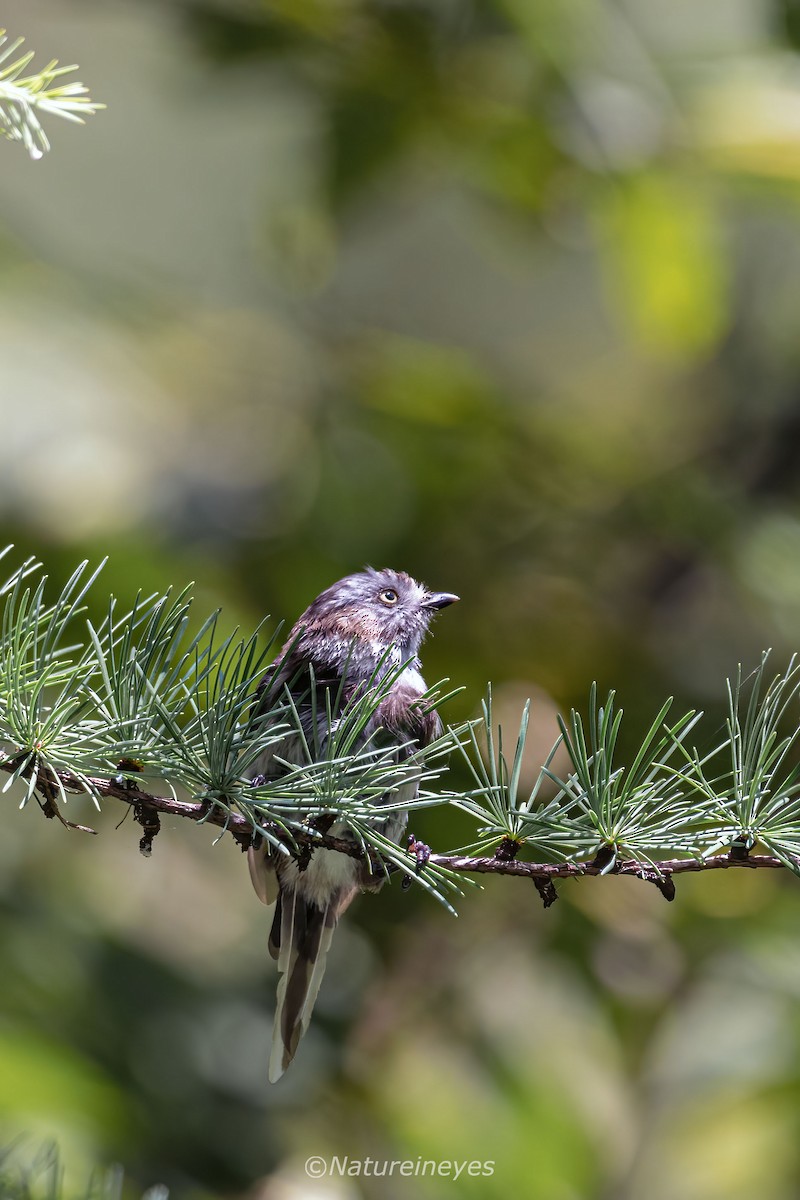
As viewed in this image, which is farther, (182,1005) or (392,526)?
(392,526)

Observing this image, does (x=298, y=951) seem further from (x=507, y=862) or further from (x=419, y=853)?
(x=507, y=862)

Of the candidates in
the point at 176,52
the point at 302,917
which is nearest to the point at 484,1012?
the point at 302,917

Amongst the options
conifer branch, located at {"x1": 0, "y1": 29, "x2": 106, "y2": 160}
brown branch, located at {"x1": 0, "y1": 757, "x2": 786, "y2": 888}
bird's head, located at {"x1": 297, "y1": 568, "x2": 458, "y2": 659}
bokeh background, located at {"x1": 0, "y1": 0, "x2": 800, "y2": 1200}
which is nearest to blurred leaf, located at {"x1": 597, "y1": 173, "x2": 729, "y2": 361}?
bokeh background, located at {"x1": 0, "y1": 0, "x2": 800, "y2": 1200}

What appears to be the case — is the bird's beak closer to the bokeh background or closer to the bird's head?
the bird's head

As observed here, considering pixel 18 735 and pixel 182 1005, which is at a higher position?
pixel 18 735

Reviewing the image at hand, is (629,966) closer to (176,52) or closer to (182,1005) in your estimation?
(182,1005)

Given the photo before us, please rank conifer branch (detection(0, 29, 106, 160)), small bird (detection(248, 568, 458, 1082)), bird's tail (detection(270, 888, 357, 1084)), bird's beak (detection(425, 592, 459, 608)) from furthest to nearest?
bird's beak (detection(425, 592, 459, 608))
bird's tail (detection(270, 888, 357, 1084))
small bird (detection(248, 568, 458, 1082))
conifer branch (detection(0, 29, 106, 160))
